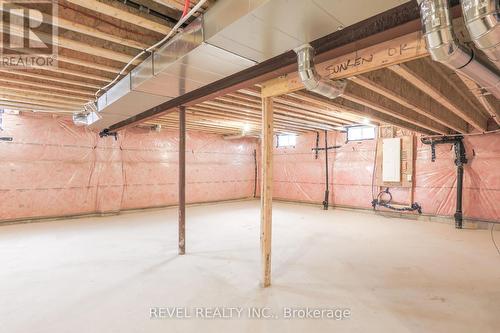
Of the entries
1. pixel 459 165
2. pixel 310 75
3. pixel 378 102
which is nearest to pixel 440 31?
pixel 310 75

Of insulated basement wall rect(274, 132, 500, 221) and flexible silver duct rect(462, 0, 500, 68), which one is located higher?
flexible silver duct rect(462, 0, 500, 68)

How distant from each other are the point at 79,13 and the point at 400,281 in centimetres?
366

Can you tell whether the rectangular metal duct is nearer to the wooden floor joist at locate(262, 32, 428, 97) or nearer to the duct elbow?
the duct elbow

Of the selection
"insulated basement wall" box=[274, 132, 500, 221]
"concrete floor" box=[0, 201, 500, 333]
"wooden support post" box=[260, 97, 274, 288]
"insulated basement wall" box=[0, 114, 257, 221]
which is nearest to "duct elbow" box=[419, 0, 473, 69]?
"wooden support post" box=[260, 97, 274, 288]

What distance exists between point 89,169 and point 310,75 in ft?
18.7

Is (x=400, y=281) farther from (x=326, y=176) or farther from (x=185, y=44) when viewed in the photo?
(x=326, y=176)

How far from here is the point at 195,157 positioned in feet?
24.8

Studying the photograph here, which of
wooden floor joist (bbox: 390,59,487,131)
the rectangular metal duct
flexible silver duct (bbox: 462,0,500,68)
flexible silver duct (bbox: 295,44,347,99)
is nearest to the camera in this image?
flexible silver duct (bbox: 462,0,500,68)

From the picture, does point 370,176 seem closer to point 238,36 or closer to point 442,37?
point 442,37

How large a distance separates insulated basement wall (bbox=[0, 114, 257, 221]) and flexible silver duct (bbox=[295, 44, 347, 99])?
5.55m

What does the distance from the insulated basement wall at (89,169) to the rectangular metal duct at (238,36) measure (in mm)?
4054

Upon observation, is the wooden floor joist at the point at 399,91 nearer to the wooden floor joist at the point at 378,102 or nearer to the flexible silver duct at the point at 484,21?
the wooden floor joist at the point at 378,102

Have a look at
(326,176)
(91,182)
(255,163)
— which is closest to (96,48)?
(91,182)

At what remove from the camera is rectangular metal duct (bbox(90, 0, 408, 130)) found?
1.24 metres
